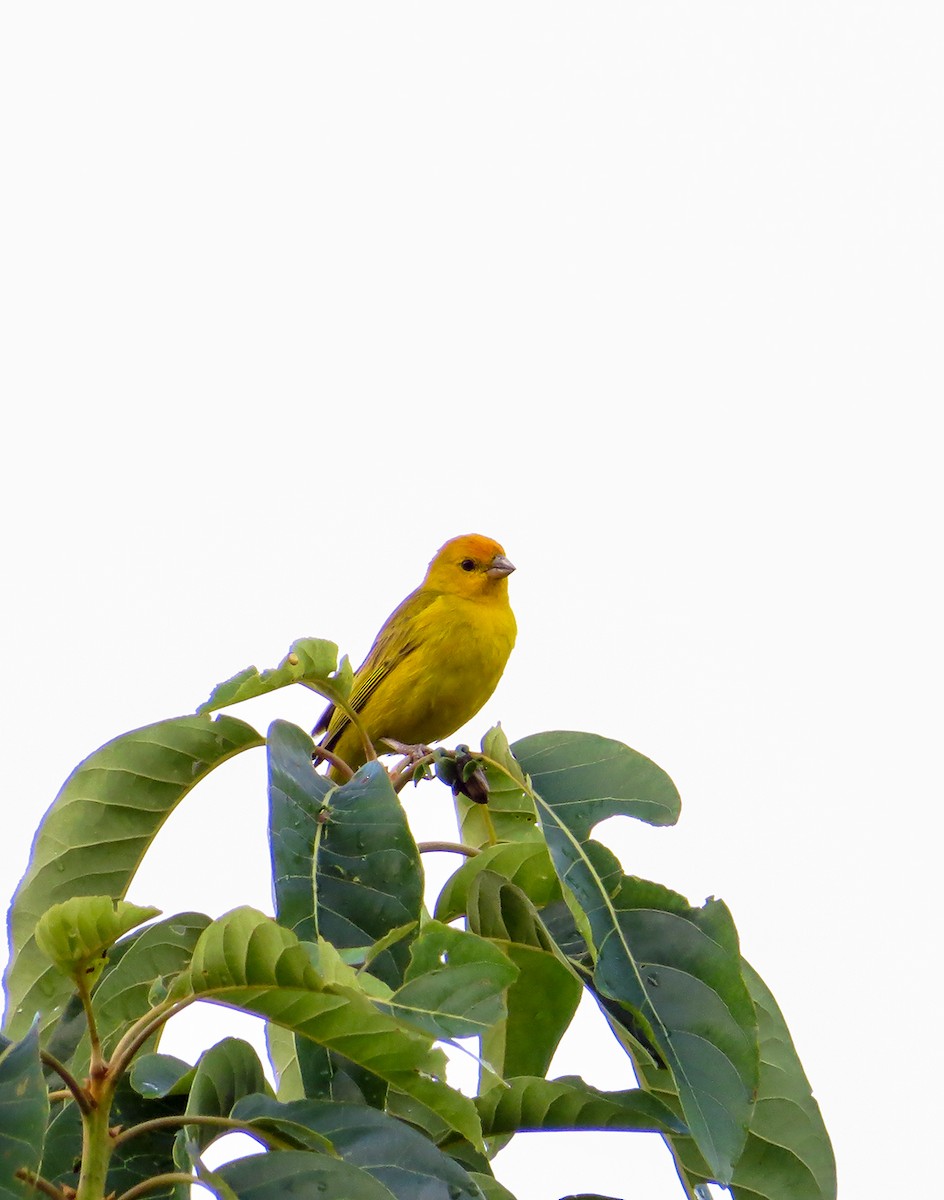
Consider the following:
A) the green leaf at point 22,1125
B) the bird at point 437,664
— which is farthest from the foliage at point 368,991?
the bird at point 437,664

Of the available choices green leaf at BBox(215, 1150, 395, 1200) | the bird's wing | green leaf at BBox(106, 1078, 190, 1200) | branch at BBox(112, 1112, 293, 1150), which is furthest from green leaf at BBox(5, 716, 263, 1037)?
the bird's wing

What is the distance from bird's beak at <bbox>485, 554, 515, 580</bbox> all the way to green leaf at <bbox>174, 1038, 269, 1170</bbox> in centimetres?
398

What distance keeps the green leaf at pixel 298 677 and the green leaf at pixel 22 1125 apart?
0.93 metres

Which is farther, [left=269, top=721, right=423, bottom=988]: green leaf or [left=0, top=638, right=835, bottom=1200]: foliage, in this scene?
[left=269, top=721, right=423, bottom=988]: green leaf

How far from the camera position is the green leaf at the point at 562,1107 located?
2.24 meters

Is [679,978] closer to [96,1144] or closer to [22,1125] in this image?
[96,1144]

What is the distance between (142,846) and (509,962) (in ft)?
3.74

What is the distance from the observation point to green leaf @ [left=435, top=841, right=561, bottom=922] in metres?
2.63

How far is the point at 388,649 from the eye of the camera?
19.5 feet

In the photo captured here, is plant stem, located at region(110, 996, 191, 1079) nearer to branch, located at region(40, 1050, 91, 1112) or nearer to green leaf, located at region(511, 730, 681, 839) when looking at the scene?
branch, located at region(40, 1050, 91, 1112)

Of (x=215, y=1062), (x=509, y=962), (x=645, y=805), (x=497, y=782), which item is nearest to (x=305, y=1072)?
(x=215, y=1062)

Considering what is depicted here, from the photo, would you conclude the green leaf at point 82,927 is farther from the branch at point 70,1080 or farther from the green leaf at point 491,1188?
the green leaf at point 491,1188

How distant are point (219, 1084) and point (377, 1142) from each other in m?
0.26

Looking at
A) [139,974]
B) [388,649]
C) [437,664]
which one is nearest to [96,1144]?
[139,974]
